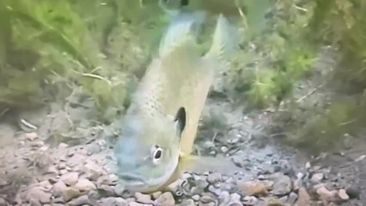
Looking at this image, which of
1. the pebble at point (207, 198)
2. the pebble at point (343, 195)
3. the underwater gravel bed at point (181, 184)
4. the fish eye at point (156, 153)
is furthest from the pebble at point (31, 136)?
the pebble at point (343, 195)

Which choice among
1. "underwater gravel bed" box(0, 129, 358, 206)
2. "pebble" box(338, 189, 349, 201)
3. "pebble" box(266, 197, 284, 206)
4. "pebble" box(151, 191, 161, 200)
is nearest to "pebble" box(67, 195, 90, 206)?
"underwater gravel bed" box(0, 129, 358, 206)

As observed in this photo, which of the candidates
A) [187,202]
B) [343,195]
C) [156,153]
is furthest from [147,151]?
[343,195]

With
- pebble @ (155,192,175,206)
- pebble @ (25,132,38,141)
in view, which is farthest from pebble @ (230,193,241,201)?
pebble @ (25,132,38,141)

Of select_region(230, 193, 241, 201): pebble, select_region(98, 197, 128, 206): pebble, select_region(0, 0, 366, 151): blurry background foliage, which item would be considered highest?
select_region(0, 0, 366, 151): blurry background foliage

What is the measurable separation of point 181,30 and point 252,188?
30cm

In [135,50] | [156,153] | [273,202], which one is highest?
[135,50]

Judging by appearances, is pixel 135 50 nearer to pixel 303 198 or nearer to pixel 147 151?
pixel 147 151

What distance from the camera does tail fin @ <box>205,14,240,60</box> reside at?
1.35 metres

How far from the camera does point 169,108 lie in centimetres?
132

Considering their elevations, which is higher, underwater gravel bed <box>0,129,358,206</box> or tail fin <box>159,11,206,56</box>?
tail fin <box>159,11,206,56</box>

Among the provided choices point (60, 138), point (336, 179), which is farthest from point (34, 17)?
point (336, 179)

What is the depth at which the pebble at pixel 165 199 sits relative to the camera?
4.30 ft

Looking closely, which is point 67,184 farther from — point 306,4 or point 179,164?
point 306,4

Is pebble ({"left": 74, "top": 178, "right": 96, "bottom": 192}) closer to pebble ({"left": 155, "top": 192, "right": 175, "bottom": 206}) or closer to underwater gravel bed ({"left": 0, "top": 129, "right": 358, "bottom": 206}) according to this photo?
underwater gravel bed ({"left": 0, "top": 129, "right": 358, "bottom": 206})
